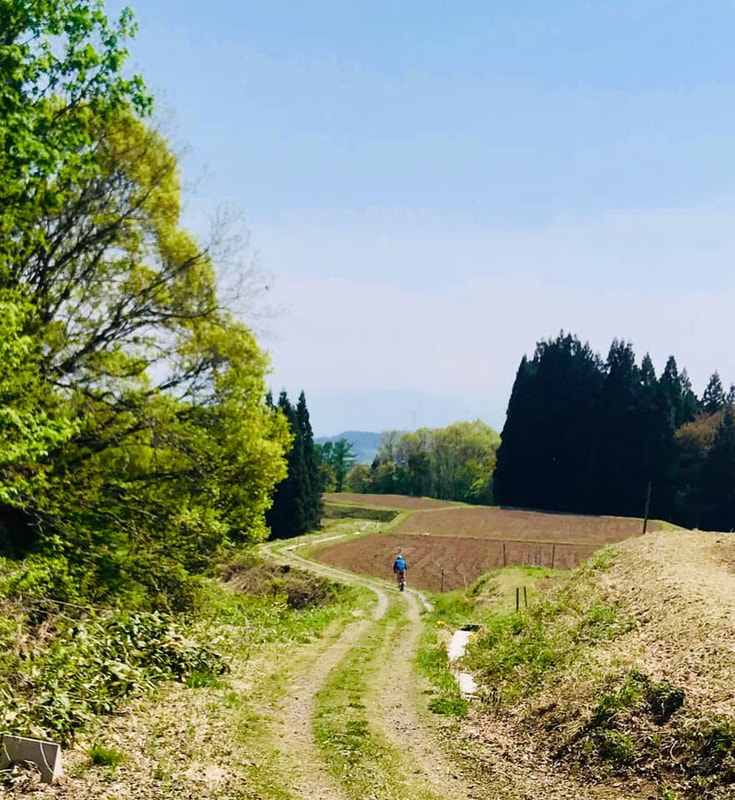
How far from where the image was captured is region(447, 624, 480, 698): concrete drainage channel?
14527 millimetres

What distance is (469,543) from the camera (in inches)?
2304

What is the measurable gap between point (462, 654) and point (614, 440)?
86010mm

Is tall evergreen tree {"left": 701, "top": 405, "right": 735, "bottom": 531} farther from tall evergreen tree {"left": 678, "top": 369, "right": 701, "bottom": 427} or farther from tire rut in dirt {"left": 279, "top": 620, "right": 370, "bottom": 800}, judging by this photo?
tire rut in dirt {"left": 279, "top": 620, "right": 370, "bottom": 800}

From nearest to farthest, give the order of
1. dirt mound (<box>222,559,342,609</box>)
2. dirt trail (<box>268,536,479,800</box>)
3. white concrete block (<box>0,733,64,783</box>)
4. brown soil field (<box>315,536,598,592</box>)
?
white concrete block (<box>0,733,64,783</box>) → dirt trail (<box>268,536,479,800</box>) → dirt mound (<box>222,559,342,609</box>) → brown soil field (<box>315,536,598,592</box>)

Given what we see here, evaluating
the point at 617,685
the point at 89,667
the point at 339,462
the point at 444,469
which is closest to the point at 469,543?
the point at 617,685

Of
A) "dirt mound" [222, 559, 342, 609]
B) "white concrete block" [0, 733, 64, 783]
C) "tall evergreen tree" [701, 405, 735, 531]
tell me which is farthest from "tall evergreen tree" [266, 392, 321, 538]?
"white concrete block" [0, 733, 64, 783]

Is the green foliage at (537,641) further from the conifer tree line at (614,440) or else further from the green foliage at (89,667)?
the conifer tree line at (614,440)

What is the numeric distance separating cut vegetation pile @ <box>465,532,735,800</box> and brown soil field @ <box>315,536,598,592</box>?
2616cm

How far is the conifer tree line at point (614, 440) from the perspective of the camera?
9044 centimetres

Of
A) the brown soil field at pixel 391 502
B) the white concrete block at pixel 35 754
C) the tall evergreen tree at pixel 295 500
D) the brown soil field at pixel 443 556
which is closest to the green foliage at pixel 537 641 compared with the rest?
the white concrete block at pixel 35 754

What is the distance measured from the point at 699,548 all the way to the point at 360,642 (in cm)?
1036

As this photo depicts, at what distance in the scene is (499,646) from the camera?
55.0 ft

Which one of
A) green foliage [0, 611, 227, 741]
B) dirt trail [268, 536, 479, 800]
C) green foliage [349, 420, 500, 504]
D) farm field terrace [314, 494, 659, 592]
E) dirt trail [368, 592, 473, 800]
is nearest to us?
dirt trail [268, 536, 479, 800]

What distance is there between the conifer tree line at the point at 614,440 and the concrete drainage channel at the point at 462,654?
75782 mm
